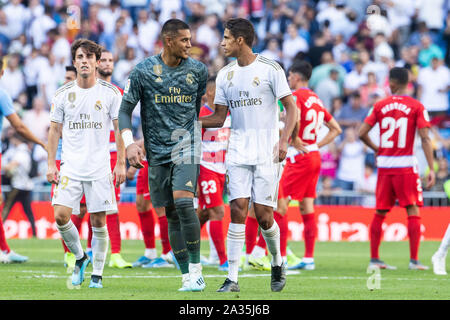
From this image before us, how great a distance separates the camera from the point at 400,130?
1284 cm

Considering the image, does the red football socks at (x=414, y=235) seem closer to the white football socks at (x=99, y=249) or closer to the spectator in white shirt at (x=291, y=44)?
the white football socks at (x=99, y=249)

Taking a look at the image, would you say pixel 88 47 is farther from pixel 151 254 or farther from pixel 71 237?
pixel 151 254

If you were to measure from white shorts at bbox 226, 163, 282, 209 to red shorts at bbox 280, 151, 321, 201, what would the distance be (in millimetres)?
3747

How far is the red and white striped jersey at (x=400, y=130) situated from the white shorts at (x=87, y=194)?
195 inches

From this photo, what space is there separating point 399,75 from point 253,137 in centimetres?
439

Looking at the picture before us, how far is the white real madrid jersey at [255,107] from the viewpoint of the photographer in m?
9.09

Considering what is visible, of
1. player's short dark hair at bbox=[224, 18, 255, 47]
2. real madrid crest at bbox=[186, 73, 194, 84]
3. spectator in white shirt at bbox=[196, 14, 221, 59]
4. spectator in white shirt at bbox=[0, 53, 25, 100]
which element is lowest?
real madrid crest at bbox=[186, 73, 194, 84]

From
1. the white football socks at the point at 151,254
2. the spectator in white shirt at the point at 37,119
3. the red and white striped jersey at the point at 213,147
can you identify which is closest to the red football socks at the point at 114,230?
the white football socks at the point at 151,254

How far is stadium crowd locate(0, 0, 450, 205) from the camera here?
21.5 meters

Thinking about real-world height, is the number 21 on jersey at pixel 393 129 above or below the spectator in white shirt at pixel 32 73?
below

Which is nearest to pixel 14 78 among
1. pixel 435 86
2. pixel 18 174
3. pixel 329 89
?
pixel 18 174

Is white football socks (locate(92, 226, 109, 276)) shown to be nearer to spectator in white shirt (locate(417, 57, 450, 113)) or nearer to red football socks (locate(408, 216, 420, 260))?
red football socks (locate(408, 216, 420, 260))

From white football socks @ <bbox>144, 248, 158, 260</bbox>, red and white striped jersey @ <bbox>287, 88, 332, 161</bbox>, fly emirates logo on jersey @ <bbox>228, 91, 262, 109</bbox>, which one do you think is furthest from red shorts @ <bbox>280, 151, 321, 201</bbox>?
fly emirates logo on jersey @ <bbox>228, 91, 262, 109</bbox>
